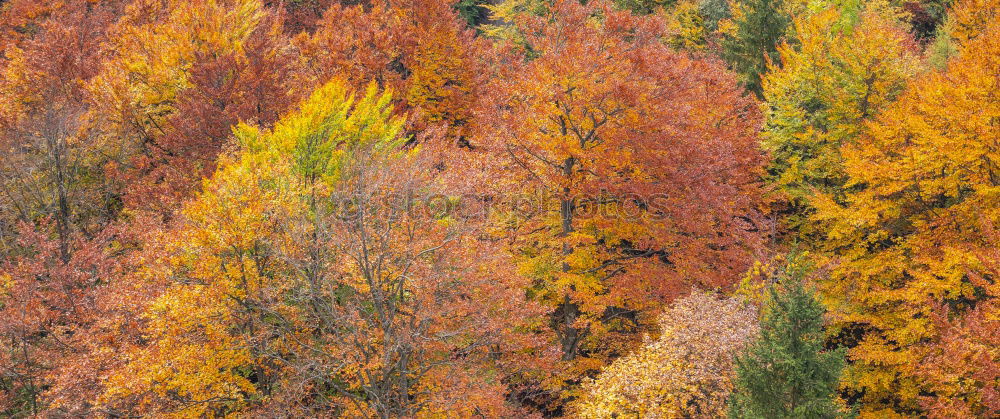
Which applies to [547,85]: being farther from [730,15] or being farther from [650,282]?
[730,15]

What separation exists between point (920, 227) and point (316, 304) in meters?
18.9

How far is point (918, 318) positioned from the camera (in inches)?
751

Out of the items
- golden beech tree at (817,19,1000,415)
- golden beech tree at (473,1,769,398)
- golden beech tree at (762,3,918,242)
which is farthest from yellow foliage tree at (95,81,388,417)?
golden beech tree at (762,3,918,242)

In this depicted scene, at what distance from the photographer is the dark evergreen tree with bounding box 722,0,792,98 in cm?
3472

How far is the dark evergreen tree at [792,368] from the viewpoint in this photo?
11648 mm

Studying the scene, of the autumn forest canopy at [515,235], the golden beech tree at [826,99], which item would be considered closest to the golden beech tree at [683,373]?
the autumn forest canopy at [515,235]

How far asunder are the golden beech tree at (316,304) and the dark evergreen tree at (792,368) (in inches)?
264

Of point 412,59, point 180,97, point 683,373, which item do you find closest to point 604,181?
point 683,373

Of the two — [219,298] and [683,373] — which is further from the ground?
[219,298]

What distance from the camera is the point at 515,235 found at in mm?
21547

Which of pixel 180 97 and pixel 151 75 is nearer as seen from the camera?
pixel 180 97

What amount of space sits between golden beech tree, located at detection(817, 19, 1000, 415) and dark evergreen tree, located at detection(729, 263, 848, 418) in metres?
6.98

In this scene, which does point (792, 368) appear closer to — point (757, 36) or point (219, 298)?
point (219, 298)

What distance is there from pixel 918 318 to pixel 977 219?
Result: 3510mm
